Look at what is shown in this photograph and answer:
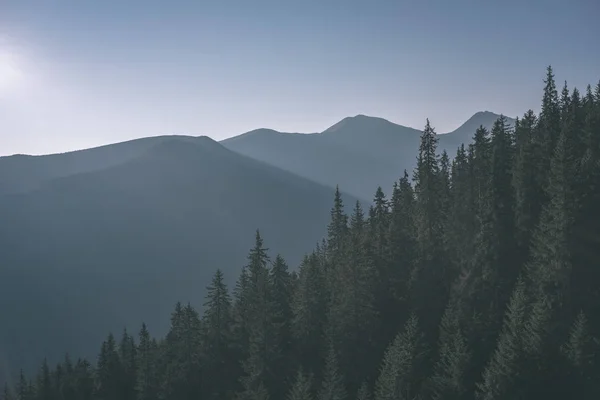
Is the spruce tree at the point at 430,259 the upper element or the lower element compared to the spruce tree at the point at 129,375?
upper

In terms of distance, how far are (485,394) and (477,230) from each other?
664 inches

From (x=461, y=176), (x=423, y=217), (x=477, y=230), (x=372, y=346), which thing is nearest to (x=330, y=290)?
(x=372, y=346)

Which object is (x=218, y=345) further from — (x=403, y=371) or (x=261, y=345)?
(x=403, y=371)

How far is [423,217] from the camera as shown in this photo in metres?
48.5

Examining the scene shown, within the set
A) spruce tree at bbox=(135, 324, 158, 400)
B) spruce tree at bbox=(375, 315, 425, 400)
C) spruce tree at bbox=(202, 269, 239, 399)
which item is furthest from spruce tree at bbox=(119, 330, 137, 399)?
spruce tree at bbox=(375, 315, 425, 400)

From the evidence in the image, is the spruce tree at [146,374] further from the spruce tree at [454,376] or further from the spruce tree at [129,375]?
the spruce tree at [454,376]

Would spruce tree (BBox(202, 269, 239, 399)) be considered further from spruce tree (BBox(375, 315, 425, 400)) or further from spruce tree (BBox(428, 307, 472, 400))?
spruce tree (BBox(428, 307, 472, 400))

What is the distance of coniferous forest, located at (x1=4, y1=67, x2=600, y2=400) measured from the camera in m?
33.4

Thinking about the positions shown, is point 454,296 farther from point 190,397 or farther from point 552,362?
point 190,397

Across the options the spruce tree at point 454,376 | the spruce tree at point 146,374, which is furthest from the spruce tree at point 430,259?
the spruce tree at point 146,374

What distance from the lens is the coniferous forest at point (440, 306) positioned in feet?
110

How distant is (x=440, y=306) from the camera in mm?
45250

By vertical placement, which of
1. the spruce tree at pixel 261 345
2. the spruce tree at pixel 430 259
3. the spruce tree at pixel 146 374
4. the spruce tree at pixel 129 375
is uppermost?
the spruce tree at pixel 430 259

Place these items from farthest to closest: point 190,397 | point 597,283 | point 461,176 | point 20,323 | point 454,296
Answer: point 20,323, point 461,176, point 190,397, point 454,296, point 597,283
